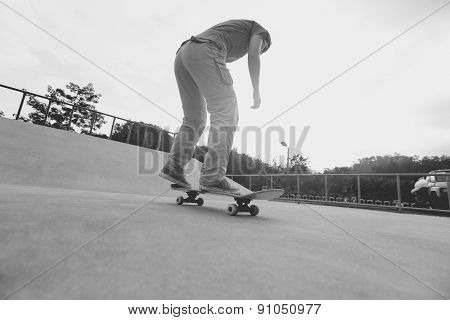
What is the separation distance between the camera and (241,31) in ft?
6.15

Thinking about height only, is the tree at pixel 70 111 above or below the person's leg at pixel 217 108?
above

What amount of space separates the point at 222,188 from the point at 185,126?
72 centimetres

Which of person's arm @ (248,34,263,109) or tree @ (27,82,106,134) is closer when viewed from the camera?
person's arm @ (248,34,263,109)

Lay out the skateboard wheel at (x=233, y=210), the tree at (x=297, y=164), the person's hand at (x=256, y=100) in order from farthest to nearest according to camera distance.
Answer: the tree at (x=297, y=164) → the person's hand at (x=256, y=100) → the skateboard wheel at (x=233, y=210)

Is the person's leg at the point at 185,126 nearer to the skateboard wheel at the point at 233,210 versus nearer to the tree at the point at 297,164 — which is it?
the skateboard wheel at the point at 233,210

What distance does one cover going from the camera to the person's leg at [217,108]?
69.6 inches

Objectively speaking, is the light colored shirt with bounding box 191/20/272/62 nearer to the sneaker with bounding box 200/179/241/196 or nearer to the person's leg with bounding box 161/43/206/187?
the person's leg with bounding box 161/43/206/187

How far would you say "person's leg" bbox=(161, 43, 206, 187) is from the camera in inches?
81.8

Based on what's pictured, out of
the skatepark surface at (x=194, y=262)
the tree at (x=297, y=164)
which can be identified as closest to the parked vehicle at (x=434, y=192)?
the skatepark surface at (x=194, y=262)

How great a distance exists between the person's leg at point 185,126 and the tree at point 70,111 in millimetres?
6681

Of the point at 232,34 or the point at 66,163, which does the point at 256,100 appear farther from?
the point at 66,163

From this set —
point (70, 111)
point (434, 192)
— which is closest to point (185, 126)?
point (434, 192)

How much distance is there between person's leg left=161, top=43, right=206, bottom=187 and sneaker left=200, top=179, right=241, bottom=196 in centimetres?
32

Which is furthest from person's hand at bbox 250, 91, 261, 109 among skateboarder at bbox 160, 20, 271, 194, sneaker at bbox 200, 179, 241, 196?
sneaker at bbox 200, 179, 241, 196
